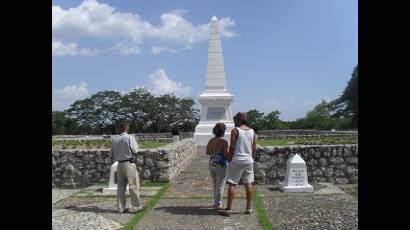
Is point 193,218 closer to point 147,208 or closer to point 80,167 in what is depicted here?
point 147,208

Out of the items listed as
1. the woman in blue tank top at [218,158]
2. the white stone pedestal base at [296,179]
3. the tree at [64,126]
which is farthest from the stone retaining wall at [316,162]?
the tree at [64,126]

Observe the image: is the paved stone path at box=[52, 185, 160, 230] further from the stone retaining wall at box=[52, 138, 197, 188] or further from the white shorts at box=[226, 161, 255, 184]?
the white shorts at box=[226, 161, 255, 184]

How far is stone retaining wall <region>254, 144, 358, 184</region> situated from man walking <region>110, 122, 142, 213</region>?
4.08 m

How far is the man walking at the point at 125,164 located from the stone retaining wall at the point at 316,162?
4.08m

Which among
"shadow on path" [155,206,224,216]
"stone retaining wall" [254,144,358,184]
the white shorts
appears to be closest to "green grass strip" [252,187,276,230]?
the white shorts

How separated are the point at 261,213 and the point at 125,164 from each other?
235cm

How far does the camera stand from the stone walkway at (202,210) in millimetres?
6477

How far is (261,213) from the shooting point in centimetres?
722

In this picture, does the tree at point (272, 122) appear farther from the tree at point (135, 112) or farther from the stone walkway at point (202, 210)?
the stone walkway at point (202, 210)

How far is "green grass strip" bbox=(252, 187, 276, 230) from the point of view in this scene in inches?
250

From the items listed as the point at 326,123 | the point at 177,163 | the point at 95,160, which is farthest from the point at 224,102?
the point at 326,123
